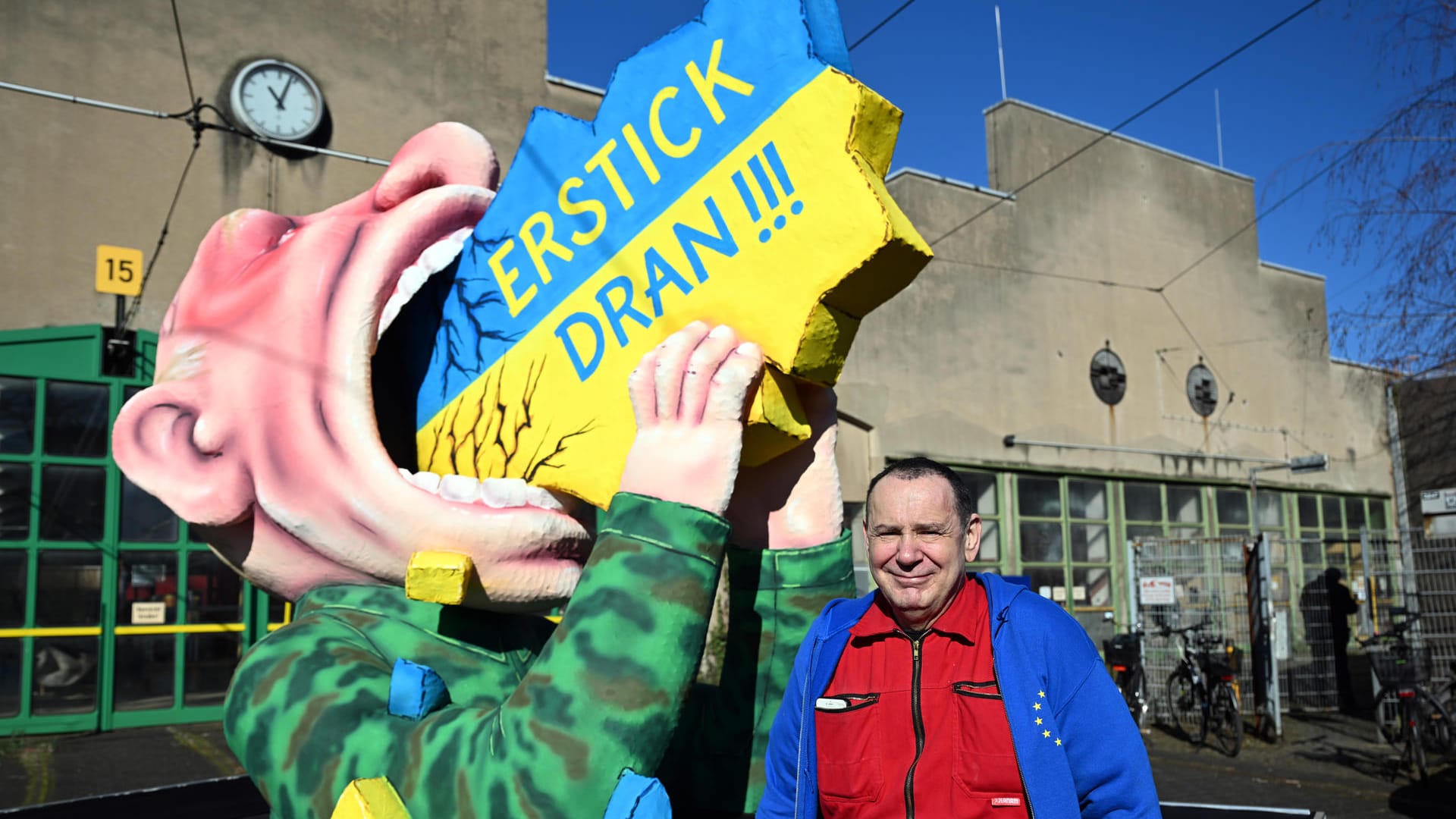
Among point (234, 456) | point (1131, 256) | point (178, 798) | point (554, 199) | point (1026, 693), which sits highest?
point (1131, 256)

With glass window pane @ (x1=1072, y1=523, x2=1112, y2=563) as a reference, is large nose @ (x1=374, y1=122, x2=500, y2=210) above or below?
above

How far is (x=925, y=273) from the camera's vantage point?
446 inches

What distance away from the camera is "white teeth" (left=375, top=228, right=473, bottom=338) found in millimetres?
1895

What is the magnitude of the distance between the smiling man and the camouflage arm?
270 millimetres

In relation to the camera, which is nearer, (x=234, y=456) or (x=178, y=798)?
(x=234, y=456)

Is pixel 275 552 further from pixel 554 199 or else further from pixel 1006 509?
pixel 1006 509

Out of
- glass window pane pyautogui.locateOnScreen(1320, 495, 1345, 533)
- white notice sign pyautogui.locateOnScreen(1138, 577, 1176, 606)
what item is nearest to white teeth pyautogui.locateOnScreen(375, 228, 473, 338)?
white notice sign pyautogui.locateOnScreen(1138, 577, 1176, 606)

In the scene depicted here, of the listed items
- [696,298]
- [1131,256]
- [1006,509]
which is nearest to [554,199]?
[696,298]

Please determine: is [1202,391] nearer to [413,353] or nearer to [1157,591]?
[1157,591]

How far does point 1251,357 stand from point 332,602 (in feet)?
49.0

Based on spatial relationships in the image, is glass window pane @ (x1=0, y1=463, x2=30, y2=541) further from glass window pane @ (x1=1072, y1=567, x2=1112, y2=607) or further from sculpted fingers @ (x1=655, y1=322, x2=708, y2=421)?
glass window pane @ (x1=1072, y1=567, x2=1112, y2=607)

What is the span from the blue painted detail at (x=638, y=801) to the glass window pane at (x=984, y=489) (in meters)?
10.7

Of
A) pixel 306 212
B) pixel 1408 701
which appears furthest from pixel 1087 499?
pixel 306 212

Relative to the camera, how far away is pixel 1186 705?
8.76 metres
